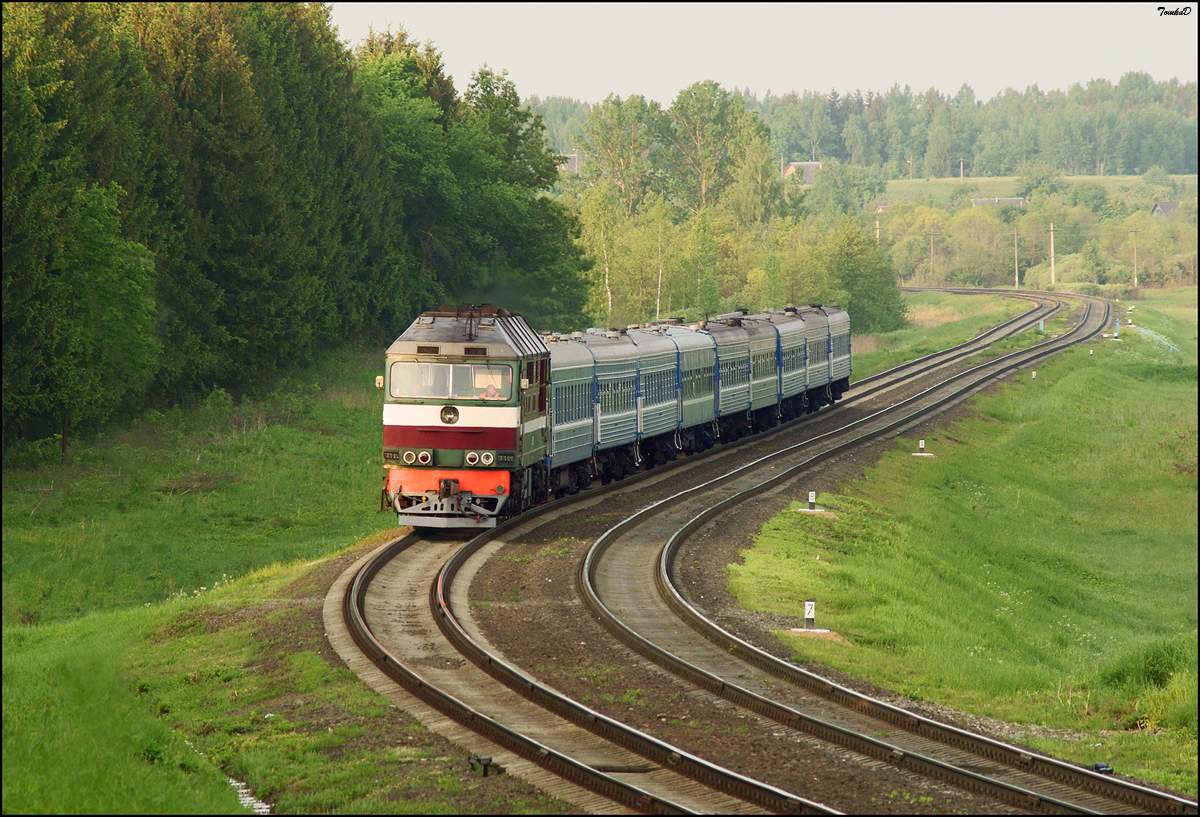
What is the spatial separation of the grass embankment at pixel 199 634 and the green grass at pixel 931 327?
43.6 meters

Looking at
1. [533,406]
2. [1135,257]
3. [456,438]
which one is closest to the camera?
[456,438]

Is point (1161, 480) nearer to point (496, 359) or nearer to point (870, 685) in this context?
point (496, 359)

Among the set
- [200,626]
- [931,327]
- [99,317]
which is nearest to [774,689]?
[200,626]

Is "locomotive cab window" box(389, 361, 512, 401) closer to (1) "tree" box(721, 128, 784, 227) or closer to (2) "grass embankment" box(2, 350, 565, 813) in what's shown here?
(2) "grass embankment" box(2, 350, 565, 813)

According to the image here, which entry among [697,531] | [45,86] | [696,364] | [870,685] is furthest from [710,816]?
[696,364]

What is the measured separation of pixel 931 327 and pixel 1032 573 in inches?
3370

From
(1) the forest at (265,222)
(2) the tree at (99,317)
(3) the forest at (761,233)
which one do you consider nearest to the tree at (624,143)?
(3) the forest at (761,233)

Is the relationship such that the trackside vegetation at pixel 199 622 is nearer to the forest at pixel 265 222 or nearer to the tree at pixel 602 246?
the forest at pixel 265 222

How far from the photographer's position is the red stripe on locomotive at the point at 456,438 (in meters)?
29.6

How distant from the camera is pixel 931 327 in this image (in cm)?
11869

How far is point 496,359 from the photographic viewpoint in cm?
2981

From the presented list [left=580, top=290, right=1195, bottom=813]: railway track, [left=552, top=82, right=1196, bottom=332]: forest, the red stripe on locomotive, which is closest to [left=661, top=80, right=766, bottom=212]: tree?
[left=552, top=82, right=1196, bottom=332]: forest

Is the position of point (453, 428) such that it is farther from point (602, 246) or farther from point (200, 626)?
point (602, 246)

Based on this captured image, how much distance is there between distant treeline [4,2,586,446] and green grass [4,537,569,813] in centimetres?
1246
